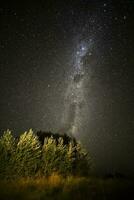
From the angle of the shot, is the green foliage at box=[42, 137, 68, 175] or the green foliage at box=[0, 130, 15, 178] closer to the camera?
the green foliage at box=[0, 130, 15, 178]

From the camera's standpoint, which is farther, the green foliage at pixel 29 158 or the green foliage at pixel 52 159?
the green foliage at pixel 52 159

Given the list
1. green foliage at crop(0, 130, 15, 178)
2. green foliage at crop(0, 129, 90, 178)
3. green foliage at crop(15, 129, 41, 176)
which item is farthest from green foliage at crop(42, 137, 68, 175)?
green foliage at crop(0, 130, 15, 178)

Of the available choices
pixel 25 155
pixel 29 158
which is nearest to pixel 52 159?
pixel 29 158

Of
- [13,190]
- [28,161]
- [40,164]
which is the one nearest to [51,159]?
[40,164]

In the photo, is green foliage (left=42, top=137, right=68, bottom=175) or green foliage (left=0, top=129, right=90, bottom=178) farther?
green foliage (left=42, top=137, right=68, bottom=175)

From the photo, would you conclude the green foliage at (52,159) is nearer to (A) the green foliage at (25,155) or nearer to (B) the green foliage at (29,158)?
(B) the green foliage at (29,158)

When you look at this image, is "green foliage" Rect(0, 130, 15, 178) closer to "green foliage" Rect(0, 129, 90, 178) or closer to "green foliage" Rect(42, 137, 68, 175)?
"green foliage" Rect(0, 129, 90, 178)

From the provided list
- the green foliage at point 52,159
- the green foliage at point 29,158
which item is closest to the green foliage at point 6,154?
the green foliage at point 29,158

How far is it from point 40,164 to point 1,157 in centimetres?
637

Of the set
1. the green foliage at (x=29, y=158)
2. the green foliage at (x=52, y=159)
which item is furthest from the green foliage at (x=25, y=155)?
the green foliage at (x=52, y=159)

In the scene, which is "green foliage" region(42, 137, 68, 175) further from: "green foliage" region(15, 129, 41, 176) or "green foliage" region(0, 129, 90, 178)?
"green foliage" region(15, 129, 41, 176)

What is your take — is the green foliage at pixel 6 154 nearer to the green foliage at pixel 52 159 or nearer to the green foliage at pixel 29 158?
the green foliage at pixel 29 158

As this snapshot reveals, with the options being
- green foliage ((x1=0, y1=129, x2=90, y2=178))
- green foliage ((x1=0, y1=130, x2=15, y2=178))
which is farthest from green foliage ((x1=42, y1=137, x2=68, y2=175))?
green foliage ((x1=0, y1=130, x2=15, y2=178))

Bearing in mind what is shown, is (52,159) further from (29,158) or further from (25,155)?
(25,155)
